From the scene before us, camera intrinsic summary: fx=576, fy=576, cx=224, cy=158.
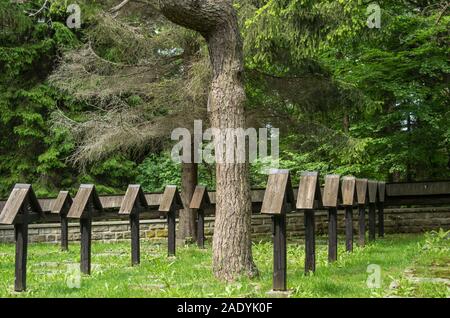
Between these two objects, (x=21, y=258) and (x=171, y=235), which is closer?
(x=21, y=258)

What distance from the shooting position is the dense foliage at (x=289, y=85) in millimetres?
10297

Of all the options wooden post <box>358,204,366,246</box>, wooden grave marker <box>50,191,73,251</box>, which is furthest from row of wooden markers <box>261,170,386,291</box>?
wooden grave marker <box>50,191,73,251</box>

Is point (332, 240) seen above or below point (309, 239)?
below

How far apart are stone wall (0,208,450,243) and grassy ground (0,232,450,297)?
3.65 meters

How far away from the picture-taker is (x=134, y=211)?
8.74 meters

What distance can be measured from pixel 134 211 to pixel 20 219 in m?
2.83

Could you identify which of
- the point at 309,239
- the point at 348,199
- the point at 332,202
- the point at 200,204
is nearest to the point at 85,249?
the point at 309,239

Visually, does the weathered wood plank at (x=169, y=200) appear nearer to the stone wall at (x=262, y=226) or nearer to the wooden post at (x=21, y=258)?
the wooden post at (x=21, y=258)

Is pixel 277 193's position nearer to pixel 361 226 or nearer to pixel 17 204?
pixel 17 204

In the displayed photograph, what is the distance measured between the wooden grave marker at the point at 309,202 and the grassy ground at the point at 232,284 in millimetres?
240


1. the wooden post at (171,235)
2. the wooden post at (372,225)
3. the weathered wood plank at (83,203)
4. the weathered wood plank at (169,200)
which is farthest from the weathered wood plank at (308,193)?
the wooden post at (372,225)

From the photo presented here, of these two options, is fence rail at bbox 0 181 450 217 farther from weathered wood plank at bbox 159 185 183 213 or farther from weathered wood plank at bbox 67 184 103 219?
weathered wood plank at bbox 67 184 103 219

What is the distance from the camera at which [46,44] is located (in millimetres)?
16344
